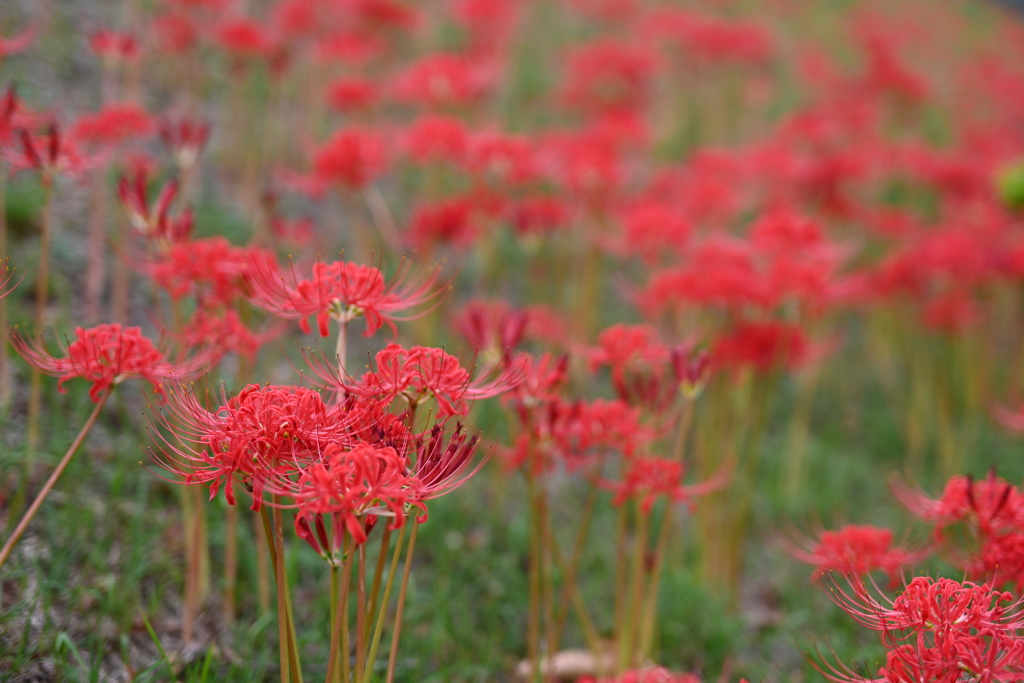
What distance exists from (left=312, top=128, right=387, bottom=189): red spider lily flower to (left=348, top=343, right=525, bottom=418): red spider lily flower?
200 cm

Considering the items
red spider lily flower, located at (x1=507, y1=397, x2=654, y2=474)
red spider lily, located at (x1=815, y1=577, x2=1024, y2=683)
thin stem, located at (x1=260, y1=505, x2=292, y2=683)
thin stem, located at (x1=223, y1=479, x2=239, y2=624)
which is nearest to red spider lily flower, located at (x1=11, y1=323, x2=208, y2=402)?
thin stem, located at (x1=260, y1=505, x2=292, y2=683)

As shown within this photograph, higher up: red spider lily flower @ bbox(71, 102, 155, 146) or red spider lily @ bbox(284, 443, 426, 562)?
red spider lily flower @ bbox(71, 102, 155, 146)

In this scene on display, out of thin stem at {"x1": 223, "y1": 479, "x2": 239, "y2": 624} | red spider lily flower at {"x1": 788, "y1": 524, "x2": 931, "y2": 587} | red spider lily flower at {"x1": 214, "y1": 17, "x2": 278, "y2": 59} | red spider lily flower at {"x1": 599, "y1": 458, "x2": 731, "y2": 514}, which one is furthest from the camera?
red spider lily flower at {"x1": 214, "y1": 17, "x2": 278, "y2": 59}

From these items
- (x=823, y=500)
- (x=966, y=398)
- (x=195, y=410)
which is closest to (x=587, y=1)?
(x=966, y=398)

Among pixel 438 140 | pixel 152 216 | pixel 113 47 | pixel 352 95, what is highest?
pixel 352 95

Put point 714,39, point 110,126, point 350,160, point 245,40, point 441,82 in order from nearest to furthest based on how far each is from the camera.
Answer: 1. point 110,126
2. point 350,160
3. point 441,82
4. point 245,40
5. point 714,39

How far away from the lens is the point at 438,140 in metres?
3.46

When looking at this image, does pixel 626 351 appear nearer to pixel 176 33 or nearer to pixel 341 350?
pixel 341 350

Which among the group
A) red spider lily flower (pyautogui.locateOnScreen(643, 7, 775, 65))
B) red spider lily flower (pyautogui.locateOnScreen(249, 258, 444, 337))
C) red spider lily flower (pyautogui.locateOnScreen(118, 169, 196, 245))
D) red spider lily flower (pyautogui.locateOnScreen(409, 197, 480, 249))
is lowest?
red spider lily flower (pyautogui.locateOnScreen(249, 258, 444, 337))

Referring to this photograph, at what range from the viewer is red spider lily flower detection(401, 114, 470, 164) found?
136 inches

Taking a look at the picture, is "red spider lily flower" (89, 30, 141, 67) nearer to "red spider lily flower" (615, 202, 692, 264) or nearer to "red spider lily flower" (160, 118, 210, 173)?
"red spider lily flower" (160, 118, 210, 173)

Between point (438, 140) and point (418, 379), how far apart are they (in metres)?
2.25

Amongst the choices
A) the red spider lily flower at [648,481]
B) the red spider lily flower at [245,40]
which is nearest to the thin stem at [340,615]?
the red spider lily flower at [648,481]

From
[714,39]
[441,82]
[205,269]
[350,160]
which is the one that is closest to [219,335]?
[205,269]
